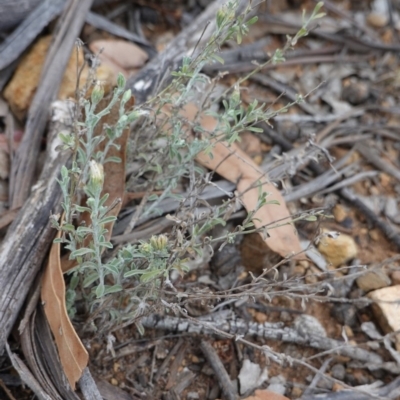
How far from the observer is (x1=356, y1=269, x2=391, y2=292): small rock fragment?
2373 millimetres

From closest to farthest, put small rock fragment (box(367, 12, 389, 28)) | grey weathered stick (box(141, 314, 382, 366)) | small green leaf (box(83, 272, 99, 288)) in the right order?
1. small green leaf (box(83, 272, 99, 288))
2. grey weathered stick (box(141, 314, 382, 366))
3. small rock fragment (box(367, 12, 389, 28))

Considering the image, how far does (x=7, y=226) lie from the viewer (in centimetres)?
212

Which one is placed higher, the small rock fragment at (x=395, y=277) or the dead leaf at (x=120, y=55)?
the dead leaf at (x=120, y=55)

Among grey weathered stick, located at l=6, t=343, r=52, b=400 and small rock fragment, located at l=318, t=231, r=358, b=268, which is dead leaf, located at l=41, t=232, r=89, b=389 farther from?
small rock fragment, located at l=318, t=231, r=358, b=268

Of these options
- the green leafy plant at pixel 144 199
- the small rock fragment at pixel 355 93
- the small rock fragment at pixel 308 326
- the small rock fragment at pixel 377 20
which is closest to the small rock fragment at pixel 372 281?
the small rock fragment at pixel 308 326

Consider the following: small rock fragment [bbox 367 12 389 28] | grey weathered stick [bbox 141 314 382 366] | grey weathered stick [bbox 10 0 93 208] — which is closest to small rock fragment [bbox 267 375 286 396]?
grey weathered stick [bbox 141 314 382 366]

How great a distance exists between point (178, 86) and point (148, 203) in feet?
1.64

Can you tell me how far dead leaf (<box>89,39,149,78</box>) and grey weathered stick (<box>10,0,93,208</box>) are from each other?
0.14 meters

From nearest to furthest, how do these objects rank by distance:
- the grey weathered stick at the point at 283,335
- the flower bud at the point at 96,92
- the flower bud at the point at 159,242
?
1. the flower bud at the point at 159,242
2. the flower bud at the point at 96,92
3. the grey weathered stick at the point at 283,335

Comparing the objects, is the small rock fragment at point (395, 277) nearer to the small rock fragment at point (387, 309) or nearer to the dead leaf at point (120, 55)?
the small rock fragment at point (387, 309)

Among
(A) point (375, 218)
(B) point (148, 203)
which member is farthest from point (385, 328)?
(B) point (148, 203)

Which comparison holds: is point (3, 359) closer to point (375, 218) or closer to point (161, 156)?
point (161, 156)

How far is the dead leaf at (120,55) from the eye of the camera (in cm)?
273

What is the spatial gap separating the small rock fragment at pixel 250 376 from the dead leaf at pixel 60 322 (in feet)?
1.99
